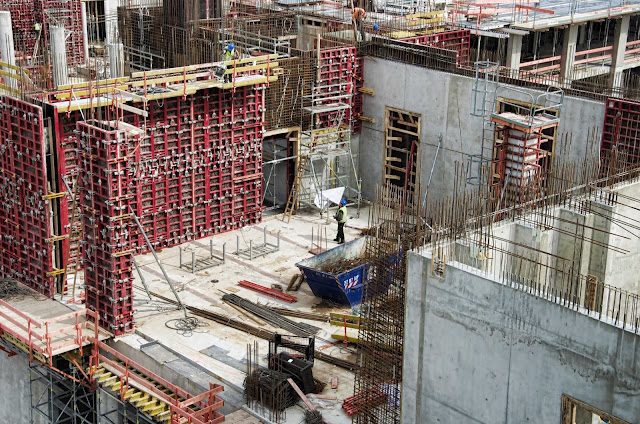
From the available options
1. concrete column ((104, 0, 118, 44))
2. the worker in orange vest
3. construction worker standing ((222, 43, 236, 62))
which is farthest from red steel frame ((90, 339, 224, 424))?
concrete column ((104, 0, 118, 44))

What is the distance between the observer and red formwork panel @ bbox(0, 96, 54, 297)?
26.5 metres

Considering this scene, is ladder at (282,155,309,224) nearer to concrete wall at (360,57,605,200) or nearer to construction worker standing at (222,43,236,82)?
concrete wall at (360,57,605,200)

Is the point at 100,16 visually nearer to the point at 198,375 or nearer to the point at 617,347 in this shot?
the point at 198,375

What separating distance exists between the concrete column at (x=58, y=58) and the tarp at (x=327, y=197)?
933cm

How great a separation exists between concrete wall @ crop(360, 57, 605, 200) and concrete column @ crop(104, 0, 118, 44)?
10.9 meters

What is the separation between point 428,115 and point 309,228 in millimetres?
5616

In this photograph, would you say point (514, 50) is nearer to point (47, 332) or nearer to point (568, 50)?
point (568, 50)

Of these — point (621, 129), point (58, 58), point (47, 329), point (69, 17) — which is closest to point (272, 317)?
point (47, 329)

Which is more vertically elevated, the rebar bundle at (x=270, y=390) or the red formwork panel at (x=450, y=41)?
the red formwork panel at (x=450, y=41)

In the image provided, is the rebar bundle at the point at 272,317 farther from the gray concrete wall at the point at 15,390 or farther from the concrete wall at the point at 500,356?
the concrete wall at the point at 500,356

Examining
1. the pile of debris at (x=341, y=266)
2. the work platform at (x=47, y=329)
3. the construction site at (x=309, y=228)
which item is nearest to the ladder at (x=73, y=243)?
the construction site at (x=309, y=228)

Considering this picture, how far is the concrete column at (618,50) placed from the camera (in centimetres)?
4428

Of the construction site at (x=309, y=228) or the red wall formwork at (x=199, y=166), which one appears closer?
the construction site at (x=309, y=228)

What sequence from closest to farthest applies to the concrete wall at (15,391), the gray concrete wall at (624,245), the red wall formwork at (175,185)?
the gray concrete wall at (624,245)
the red wall formwork at (175,185)
the concrete wall at (15,391)
